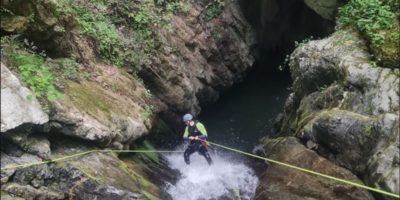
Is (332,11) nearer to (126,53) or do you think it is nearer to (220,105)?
(126,53)

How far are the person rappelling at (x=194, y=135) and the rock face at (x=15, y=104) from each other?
5249 mm

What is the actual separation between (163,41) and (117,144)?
18.7ft

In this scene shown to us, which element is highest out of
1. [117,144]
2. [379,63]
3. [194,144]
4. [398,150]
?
[379,63]

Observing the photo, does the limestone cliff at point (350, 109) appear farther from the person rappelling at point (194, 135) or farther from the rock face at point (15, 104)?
the rock face at point (15, 104)

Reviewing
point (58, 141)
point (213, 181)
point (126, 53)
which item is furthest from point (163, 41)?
point (58, 141)

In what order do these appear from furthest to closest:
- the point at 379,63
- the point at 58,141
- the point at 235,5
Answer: the point at 235,5, the point at 379,63, the point at 58,141

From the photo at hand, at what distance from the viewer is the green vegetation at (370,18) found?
10562mm

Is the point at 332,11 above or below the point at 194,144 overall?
above

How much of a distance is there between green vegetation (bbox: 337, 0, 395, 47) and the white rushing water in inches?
198

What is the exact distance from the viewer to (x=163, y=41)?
50.6ft

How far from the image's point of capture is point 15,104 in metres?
7.86

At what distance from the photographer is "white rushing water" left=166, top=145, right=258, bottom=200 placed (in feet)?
39.2

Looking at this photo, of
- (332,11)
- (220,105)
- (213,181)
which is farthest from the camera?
(220,105)

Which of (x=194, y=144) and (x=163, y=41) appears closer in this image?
(x=194, y=144)
